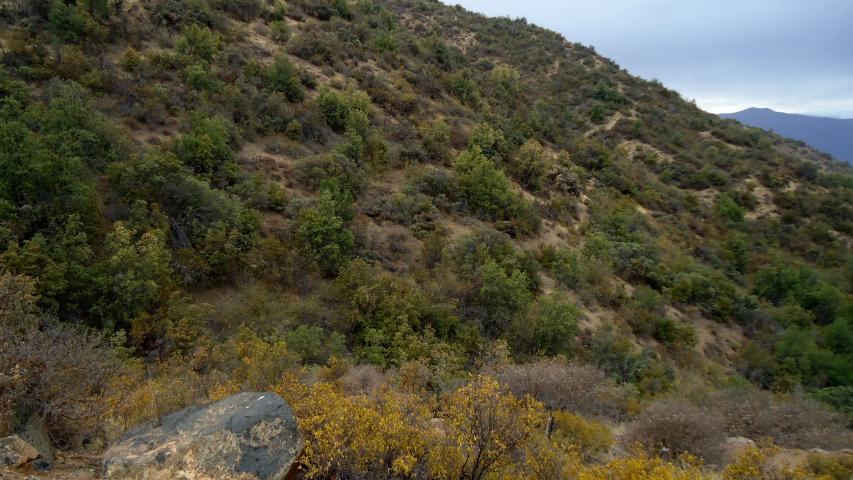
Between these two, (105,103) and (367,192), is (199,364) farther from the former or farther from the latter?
(105,103)

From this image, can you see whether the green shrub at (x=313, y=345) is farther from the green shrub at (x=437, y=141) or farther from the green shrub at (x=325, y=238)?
the green shrub at (x=437, y=141)

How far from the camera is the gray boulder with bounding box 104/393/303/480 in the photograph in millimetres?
4160

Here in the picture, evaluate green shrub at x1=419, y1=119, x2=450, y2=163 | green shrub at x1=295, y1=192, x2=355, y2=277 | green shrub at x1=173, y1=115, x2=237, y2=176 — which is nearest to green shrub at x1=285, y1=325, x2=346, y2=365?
green shrub at x1=295, y1=192, x2=355, y2=277

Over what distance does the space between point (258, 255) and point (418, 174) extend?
8944mm

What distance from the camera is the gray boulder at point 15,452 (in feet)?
13.8

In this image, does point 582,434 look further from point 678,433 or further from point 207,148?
point 207,148

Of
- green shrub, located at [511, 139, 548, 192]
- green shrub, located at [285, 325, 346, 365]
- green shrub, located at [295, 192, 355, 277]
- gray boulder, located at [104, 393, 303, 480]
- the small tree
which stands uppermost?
green shrub, located at [511, 139, 548, 192]

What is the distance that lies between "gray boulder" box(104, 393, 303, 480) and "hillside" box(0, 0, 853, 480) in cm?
35

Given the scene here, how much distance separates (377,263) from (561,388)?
718 centimetres

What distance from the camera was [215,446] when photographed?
14.3ft

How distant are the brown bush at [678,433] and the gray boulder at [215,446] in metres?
5.12

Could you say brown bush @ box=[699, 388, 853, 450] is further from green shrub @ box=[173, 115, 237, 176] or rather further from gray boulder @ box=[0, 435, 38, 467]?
green shrub @ box=[173, 115, 237, 176]

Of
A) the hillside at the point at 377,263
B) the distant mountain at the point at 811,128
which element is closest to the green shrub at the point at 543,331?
the hillside at the point at 377,263

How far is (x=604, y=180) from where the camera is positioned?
2809cm
